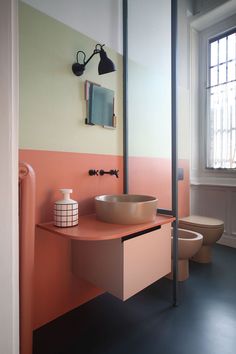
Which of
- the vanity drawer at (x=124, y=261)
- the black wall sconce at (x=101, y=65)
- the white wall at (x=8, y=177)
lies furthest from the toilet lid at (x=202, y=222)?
the white wall at (x=8, y=177)

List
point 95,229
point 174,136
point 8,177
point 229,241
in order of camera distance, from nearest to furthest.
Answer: point 8,177, point 95,229, point 174,136, point 229,241

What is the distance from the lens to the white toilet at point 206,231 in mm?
2387

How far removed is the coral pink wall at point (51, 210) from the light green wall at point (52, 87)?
0.09 m

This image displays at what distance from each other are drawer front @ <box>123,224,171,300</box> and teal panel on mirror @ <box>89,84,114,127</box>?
3.02 ft

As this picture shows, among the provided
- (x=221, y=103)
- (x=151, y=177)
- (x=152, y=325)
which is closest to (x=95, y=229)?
(x=152, y=325)

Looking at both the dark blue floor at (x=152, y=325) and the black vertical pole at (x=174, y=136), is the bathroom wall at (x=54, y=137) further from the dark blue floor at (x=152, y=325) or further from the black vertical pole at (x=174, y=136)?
the black vertical pole at (x=174, y=136)

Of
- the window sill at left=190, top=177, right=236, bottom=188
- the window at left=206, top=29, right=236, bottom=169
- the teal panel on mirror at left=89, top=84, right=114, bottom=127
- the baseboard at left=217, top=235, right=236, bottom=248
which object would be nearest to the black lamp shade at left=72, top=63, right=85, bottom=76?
the teal panel on mirror at left=89, top=84, right=114, bottom=127

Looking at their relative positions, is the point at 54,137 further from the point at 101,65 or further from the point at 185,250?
the point at 185,250

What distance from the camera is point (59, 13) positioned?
153cm

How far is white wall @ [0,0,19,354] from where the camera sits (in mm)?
634

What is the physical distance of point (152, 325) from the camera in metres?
1.51

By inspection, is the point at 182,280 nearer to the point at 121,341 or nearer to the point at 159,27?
the point at 121,341

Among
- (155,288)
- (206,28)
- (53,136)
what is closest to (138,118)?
(53,136)

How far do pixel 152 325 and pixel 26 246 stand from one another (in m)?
0.98
